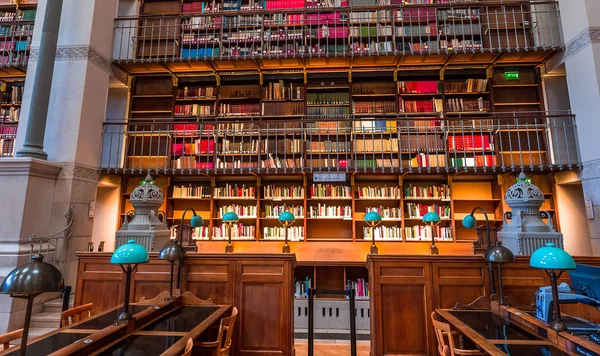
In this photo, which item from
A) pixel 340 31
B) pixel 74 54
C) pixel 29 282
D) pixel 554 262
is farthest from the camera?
pixel 340 31

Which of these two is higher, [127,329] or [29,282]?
[29,282]

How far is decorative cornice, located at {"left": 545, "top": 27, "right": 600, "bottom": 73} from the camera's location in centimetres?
439

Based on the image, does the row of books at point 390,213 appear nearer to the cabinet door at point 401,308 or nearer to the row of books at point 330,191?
the row of books at point 330,191

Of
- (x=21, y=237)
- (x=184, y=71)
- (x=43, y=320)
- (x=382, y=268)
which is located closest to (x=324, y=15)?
(x=184, y=71)

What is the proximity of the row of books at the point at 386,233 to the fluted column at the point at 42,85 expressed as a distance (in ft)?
16.1

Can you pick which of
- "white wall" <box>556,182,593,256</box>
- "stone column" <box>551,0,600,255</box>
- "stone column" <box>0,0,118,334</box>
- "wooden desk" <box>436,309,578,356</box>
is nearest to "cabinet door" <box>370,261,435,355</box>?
"wooden desk" <box>436,309,578,356</box>

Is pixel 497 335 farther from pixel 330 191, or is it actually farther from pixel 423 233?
pixel 330 191

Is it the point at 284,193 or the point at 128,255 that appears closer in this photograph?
the point at 128,255

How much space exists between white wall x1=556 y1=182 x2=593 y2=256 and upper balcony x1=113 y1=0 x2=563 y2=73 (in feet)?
7.75

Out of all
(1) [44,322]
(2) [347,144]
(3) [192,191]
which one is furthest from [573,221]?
(1) [44,322]

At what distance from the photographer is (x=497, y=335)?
72.6 inches

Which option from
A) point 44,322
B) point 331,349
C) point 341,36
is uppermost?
point 341,36

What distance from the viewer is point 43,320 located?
11.4ft

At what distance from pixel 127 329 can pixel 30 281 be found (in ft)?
2.93
